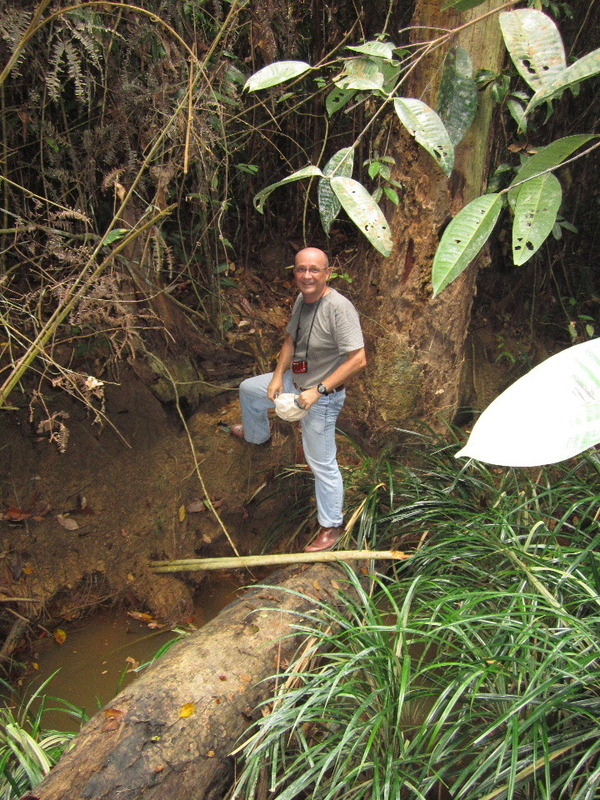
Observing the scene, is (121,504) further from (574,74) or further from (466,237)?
(574,74)

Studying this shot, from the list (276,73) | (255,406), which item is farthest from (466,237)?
(255,406)

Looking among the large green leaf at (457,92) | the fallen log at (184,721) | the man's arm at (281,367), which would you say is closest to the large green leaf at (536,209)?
the large green leaf at (457,92)

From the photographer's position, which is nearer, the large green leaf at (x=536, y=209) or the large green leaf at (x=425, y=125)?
the large green leaf at (x=536, y=209)

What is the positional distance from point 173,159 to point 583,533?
2682 millimetres

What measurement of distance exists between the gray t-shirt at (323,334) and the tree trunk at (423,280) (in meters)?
0.69

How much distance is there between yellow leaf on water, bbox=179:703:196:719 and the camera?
2231mm

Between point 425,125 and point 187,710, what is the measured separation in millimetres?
2009

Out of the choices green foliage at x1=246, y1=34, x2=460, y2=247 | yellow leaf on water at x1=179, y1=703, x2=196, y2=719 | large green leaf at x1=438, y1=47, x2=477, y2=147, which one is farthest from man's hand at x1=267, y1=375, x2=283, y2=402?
green foliage at x1=246, y1=34, x2=460, y2=247

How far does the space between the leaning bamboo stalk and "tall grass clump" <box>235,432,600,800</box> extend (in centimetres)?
24

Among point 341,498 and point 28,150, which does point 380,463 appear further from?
point 28,150

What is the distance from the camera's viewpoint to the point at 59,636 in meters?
3.52

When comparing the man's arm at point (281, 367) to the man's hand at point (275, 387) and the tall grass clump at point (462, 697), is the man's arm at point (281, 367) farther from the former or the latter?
the tall grass clump at point (462, 697)

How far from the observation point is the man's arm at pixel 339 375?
3.07 metres

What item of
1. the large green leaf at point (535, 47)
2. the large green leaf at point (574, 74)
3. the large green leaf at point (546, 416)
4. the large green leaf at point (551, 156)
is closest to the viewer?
the large green leaf at point (546, 416)
